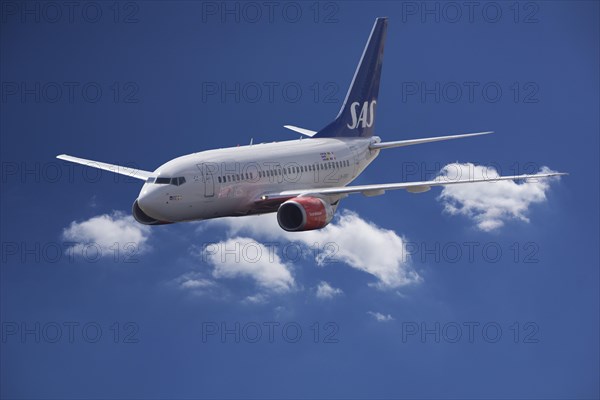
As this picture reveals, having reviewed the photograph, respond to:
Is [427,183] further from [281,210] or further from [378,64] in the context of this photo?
[378,64]

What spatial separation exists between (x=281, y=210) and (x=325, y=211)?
5.66 feet

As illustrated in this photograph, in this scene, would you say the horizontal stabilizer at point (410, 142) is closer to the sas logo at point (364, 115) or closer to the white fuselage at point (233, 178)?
the sas logo at point (364, 115)

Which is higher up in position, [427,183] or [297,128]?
[297,128]

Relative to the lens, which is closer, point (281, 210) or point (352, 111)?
point (281, 210)

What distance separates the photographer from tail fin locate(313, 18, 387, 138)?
4903 centimetres

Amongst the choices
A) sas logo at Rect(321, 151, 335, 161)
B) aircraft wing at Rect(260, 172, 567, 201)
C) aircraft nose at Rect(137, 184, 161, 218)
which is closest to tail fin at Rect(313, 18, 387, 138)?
sas logo at Rect(321, 151, 335, 161)

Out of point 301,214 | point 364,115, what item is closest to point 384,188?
point 301,214

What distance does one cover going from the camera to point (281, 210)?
4019 centimetres

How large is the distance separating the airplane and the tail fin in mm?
1468

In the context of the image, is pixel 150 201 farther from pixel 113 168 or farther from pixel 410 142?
pixel 410 142

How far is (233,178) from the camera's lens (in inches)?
1585

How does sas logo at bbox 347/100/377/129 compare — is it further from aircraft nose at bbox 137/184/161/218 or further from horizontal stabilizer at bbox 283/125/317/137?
aircraft nose at bbox 137/184/161/218

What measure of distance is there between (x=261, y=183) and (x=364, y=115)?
1004cm

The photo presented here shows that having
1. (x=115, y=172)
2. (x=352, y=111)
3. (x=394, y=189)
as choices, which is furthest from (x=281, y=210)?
(x=352, y=111)
